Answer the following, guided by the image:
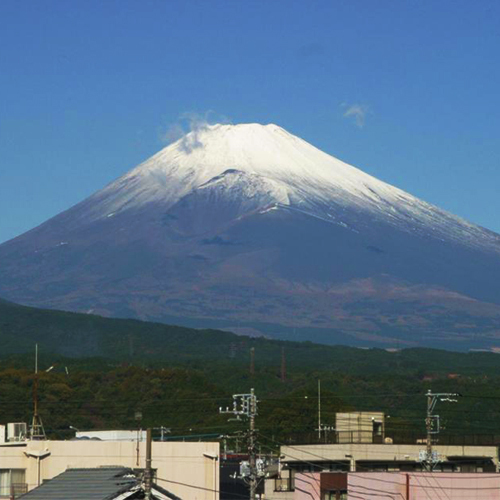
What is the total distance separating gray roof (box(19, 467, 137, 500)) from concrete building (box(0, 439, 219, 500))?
17.5 metres

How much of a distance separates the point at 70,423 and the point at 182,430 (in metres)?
14.5

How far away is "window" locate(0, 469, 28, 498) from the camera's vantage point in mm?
69938

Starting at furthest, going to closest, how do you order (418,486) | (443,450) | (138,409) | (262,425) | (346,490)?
(138,409) < (262,425) < (443,450) < (346,490) < (418,486)

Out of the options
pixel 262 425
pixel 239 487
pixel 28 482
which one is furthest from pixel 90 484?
pixel 262 425

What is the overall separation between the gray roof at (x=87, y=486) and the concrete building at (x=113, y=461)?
17456 mm

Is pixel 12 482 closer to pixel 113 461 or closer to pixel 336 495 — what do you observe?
pixel 113 461

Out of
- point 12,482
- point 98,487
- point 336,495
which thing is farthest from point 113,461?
point 98,487

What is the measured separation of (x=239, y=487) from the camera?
87.2 m

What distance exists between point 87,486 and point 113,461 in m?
21.7

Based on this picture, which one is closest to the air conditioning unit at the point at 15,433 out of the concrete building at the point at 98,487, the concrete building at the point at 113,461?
the concrete building at the point at 113,461

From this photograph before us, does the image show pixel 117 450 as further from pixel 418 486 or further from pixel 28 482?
pixel 418 486

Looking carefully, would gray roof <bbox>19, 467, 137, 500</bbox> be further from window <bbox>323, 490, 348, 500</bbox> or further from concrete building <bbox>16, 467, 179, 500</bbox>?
window <bbox>323, 490, 348, 500</bbox>

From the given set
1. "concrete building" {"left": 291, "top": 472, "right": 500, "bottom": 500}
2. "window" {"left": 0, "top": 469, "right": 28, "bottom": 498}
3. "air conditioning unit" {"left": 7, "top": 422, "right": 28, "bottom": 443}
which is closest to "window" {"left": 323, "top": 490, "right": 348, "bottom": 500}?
"concrete building" {"left": 291, "top": 472, "right": 500, "bottom": 500}

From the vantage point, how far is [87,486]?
50438 millimetres
